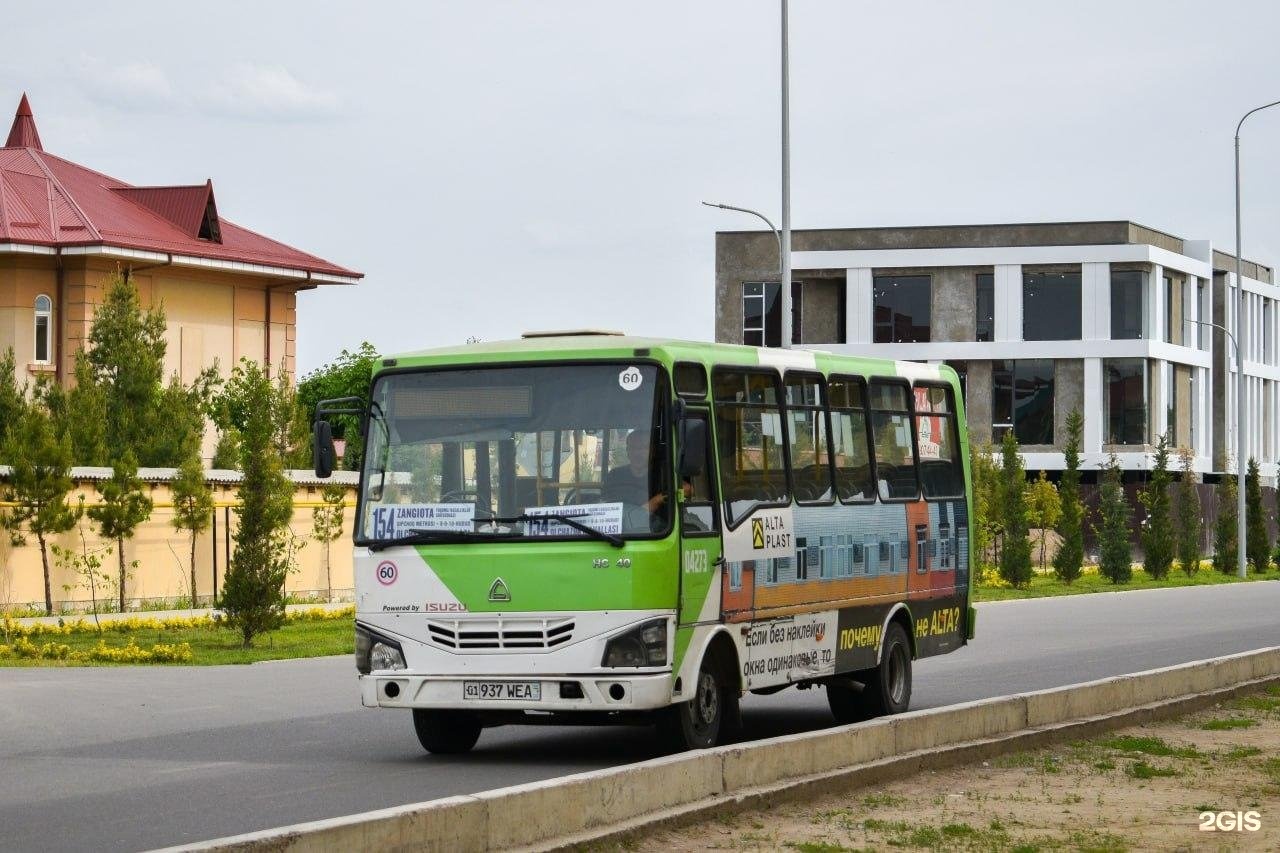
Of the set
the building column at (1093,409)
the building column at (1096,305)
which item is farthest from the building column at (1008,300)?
the building column at (1093,409)

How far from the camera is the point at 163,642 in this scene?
28.5 metres

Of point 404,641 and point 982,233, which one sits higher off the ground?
point 982,233

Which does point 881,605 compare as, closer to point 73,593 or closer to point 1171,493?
point 73,593

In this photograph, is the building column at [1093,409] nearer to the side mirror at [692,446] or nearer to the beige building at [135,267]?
the beige building at [135,267]

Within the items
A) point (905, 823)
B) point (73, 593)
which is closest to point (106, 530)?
point (73, 593)

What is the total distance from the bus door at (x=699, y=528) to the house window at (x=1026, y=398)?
65844 millimetres

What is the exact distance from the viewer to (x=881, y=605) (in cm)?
1727

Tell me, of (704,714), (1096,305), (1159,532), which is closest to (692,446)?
(704,714)

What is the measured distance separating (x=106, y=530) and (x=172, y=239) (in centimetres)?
2392

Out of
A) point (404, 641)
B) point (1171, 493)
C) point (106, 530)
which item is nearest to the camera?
point (404, 641)

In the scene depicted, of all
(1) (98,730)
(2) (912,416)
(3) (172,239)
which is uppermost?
(3) (172,239)

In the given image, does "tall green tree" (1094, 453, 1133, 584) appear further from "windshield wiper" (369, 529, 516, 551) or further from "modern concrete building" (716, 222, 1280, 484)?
"windshield wiper" (369, 529, 516, 551)

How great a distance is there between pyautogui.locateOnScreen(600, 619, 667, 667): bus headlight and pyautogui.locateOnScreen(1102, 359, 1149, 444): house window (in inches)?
2631

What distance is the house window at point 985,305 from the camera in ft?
263
